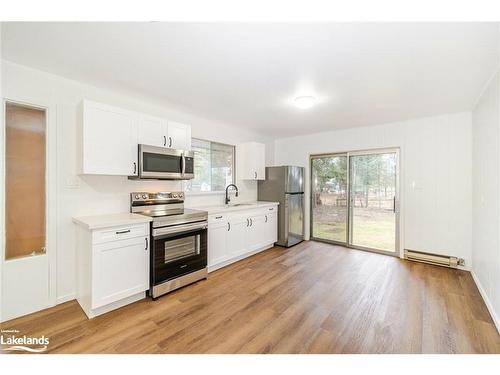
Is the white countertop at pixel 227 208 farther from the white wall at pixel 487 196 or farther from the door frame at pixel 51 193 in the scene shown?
the white wall at pixel 487 196

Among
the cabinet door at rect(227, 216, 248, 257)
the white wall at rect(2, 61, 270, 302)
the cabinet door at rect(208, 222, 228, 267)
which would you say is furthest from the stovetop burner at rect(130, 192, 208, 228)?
the cabinet door at rect(227, 216, 248, 257)

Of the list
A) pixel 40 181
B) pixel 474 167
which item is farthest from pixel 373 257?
pixel 40 181

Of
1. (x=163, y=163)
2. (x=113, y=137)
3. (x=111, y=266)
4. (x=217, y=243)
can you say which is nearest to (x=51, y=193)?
(x=113, y=137)

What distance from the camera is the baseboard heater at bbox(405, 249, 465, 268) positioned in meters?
3.31

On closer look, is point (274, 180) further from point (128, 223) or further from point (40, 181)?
point (40, 181)

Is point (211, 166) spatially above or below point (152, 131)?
below

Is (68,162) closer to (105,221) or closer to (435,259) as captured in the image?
(105,221)

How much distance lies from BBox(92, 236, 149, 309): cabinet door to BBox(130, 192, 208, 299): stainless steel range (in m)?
0.10

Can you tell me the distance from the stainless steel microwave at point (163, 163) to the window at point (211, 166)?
59 cm

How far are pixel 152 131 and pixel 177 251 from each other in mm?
1551

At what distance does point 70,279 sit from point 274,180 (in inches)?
139

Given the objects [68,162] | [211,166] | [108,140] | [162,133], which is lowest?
[68,162]

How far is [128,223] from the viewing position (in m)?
2.22

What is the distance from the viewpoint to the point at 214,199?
3916 millimetres
